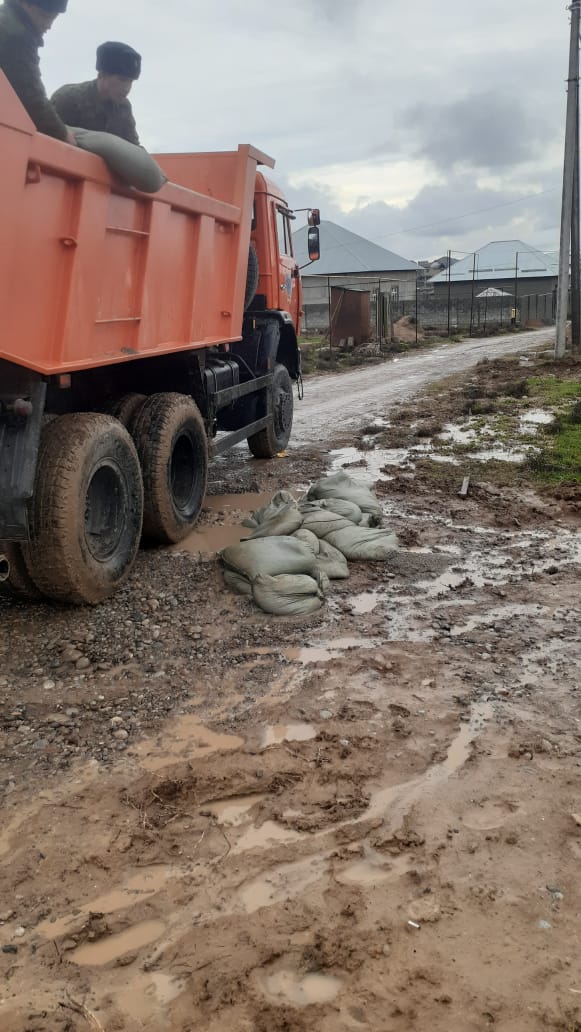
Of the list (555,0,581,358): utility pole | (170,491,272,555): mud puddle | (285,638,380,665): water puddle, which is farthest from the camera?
(555,0,581,358): utility pole

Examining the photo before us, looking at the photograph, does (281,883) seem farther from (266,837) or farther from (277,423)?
(277,423)

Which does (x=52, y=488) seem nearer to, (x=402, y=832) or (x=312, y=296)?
(x=402, y=832)

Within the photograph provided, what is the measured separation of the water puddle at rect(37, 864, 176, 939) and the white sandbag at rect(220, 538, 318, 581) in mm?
2423

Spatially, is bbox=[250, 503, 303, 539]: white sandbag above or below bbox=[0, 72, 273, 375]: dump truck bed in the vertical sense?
below

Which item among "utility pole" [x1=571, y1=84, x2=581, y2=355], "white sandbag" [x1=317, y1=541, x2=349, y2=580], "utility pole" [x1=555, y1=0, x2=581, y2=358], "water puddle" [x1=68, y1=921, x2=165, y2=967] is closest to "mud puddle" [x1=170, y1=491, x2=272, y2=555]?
"white sandbag" [x1=317, y1=541, x2=349, y2=580]

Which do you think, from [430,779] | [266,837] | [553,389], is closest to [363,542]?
[430,779]

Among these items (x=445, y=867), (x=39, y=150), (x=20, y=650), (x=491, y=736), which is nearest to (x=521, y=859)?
(x=445, y=867)

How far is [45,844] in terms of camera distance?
2752 mm

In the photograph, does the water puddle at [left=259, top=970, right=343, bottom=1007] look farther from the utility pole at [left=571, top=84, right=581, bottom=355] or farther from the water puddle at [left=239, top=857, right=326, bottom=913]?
the utility pole at [left=571, top=84, right=581, bottom=355]

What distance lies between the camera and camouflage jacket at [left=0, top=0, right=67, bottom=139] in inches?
149

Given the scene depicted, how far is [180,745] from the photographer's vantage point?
339 centimetres

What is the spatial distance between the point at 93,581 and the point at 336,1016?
293 cm

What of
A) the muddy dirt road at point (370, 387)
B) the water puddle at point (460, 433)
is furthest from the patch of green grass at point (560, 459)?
the muddy dirt road at point (370, 387)

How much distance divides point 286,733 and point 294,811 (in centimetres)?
57
